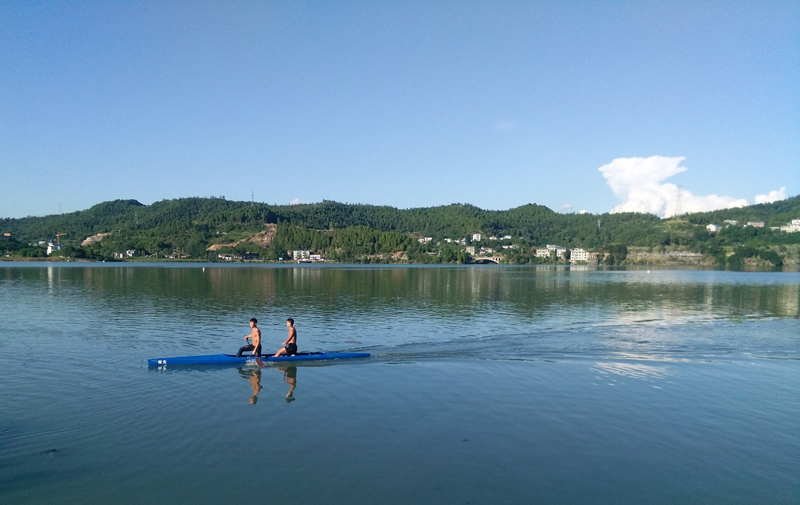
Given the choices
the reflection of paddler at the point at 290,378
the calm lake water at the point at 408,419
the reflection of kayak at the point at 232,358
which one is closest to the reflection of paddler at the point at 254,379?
the calm lake water at the point at 408,419

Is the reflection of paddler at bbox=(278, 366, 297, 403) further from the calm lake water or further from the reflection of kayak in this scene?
the reflection of kayak

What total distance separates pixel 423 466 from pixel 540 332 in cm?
2035

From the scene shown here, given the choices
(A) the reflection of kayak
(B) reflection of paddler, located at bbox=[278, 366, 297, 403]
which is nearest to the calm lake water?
(B) reflection of paddler, located at bbox=[278, 366, 297, 403]

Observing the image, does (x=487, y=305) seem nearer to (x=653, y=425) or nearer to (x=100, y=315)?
(x=100, y=315)

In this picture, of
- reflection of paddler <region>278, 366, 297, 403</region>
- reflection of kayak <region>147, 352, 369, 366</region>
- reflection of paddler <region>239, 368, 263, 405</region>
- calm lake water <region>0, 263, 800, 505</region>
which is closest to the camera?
calm lake water <region>0, 263, 800, 505</region>

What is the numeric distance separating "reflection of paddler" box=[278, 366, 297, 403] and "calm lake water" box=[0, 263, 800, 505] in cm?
10

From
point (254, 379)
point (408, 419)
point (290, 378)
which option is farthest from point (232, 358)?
point (408, 419)

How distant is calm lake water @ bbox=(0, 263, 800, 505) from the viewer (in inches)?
400

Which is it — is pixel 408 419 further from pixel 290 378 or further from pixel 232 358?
pixel 232 358

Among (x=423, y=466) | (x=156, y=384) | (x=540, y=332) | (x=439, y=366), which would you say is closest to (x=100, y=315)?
(x=156, y=384)

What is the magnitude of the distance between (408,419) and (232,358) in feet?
28.7

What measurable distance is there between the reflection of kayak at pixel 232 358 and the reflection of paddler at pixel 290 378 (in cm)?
82

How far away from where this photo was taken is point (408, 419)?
1402 cm

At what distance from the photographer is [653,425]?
13711mm
